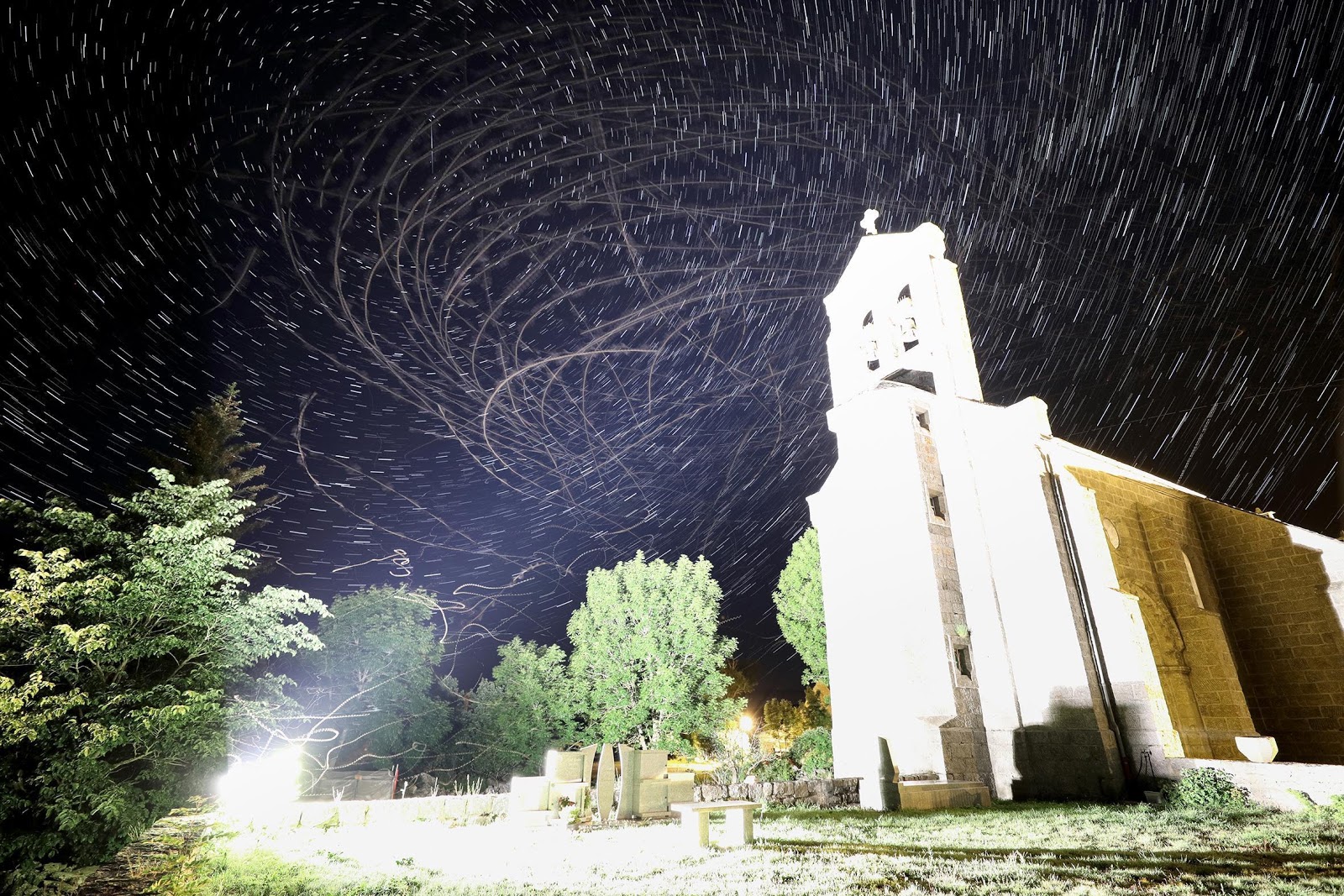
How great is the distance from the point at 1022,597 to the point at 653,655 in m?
15.6

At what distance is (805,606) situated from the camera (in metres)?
26.8

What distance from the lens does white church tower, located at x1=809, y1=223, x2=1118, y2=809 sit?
14531 millimetres

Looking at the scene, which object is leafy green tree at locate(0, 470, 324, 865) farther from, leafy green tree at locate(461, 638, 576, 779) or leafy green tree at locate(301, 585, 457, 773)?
leafy green tree at locate(461, 638, 576, 779)

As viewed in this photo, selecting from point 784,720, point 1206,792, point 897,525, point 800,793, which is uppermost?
point 897,525

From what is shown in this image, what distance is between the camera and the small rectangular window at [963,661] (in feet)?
51.4

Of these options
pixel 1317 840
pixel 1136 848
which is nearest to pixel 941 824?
pixel 1136 848

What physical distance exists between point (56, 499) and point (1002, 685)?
2044 centimetres

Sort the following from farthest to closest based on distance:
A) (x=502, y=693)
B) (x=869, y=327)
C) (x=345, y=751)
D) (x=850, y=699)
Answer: (x=502, y=693) < (x=345, y=751) < (x=869, y=327) < (x=850, y=699)

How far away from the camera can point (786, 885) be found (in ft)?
19.4

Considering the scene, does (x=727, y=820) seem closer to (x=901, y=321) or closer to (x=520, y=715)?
(x=901, y=321)

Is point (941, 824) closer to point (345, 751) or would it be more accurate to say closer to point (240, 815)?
point (240, 815)

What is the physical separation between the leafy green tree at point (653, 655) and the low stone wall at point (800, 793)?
11.7 metres

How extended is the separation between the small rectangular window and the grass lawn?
4647 mm

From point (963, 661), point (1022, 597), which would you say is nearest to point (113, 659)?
point (963, 661)
